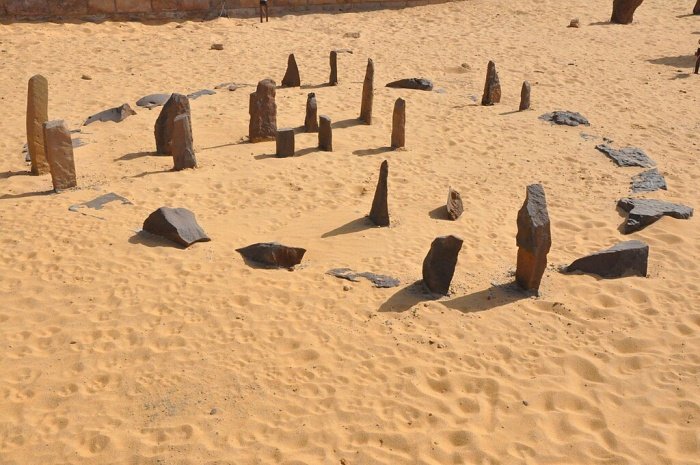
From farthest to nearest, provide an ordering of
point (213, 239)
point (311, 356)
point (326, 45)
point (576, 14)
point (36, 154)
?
point (576, 14) → point (326, 45) → point (36, 154) → point (213, 239) → point (311, 356)

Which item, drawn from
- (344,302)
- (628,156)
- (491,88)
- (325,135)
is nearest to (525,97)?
(491,88)

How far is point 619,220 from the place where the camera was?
909 centimetres

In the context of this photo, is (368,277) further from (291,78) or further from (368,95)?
(291,78)

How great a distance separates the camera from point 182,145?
998 centimetres

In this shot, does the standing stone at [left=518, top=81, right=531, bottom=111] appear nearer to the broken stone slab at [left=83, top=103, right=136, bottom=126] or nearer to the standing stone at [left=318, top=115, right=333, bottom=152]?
the standing stone at [left=318, top=115, right=333, bottom=152]

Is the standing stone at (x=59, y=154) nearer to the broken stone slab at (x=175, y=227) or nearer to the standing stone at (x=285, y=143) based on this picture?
the broken stone slab at (x=175, y=227)

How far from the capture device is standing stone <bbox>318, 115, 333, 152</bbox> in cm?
A: 1078

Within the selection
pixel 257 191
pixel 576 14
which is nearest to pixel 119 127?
pixel 257 191

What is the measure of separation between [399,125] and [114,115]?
473cm

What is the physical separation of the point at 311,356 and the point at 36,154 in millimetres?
5550

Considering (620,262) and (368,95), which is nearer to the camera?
(620,262)

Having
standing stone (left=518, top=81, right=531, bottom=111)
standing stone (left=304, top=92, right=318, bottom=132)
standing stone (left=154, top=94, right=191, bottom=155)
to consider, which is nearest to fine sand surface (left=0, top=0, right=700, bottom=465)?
standing stone (left=518, top=81, right=531, bottom=111)

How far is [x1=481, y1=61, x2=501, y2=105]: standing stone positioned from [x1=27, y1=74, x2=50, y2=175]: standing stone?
7.36 meters

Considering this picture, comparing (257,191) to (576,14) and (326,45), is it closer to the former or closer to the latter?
(326,45)
